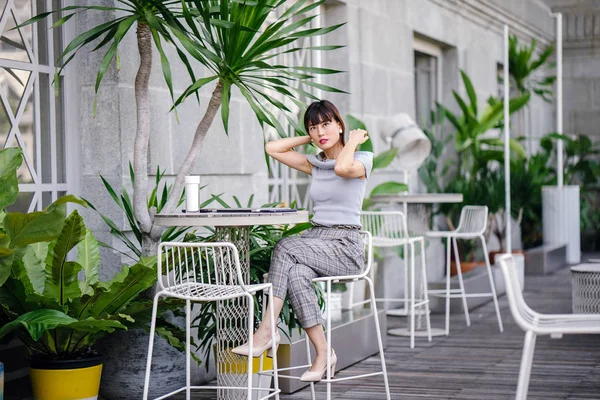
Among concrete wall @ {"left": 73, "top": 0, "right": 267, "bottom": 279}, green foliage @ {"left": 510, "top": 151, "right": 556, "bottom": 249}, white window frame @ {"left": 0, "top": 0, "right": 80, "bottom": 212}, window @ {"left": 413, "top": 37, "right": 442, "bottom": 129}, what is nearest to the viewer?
white window frame @ {"left": 0, "top": 0, "right": 80, "bottom": 212}

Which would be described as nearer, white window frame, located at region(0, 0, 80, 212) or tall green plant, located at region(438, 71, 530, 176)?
white window frame, located at region(0, 0, 80, 212)

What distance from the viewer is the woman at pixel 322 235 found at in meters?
3.88

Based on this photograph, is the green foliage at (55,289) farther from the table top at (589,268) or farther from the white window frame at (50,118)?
the table top at (589,268)

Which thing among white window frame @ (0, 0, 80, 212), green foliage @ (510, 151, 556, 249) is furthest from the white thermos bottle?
green foliage @ (510, 151, 556, 249)

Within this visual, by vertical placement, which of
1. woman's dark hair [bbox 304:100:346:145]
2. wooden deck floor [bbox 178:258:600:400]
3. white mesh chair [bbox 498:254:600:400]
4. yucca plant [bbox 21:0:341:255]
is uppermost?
yucca plant [bbox 21:0:341:255]

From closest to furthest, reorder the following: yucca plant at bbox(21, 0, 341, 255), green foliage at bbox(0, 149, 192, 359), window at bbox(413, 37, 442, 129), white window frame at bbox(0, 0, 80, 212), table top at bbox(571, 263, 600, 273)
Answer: green foliage at bbox(0, 149, 192, 359) → yucca plant at bbox(21, 0, 341, 255) → white window frame at bbox(0, 0, 80, 212) → table top at bbox(571, 263, 600, 273) → window at bbox(413, 37, 442, 129)

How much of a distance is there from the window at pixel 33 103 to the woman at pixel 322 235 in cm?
101

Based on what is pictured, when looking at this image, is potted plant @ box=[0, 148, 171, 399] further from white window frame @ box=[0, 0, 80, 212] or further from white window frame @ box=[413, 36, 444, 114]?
white window frame @ box=[413, 36, 444, 114]

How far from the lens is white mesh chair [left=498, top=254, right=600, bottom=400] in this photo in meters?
2.81

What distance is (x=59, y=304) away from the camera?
368cm

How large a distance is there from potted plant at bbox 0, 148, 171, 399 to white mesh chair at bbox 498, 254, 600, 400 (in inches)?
56.6

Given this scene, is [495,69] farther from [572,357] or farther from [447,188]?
[572,357]

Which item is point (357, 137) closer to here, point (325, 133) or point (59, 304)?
point (325, 133)

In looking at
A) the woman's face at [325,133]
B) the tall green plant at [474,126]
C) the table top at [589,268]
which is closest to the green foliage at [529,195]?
the tall green plant at [474,126]
